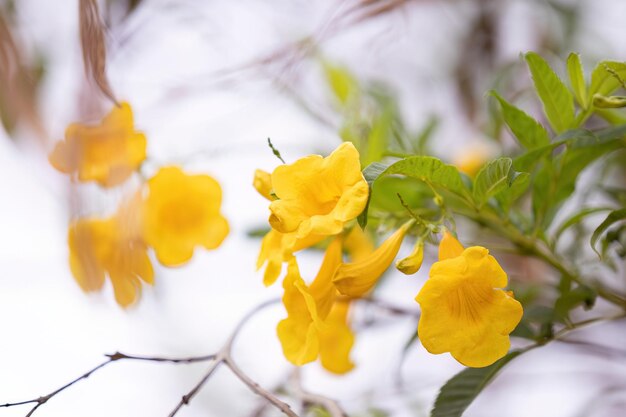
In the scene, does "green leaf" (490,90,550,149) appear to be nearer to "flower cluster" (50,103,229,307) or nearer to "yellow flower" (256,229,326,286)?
"yellow flower" (256,229,326,286)

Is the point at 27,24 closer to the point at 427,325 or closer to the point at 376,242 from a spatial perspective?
the point at 376,242

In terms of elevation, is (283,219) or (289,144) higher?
(283,219)

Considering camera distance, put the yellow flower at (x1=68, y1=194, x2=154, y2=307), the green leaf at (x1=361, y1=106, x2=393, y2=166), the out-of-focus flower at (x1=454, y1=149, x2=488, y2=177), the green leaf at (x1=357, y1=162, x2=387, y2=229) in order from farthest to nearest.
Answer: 1. the out-of-focus flower at (x1=454, y1=149, x2=488, y2=177)
2. the green leaf at (x1=361, y1=106, x2=393, y2=166)
3. the yellow flower at (x1=68, y1=194, x2=154, y2=307)
4. the green leaf at (x1=357, y1=162, x2=387, y2=229)

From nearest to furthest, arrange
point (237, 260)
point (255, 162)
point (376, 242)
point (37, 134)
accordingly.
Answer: point (37, 134) < point (376, 242) < point (255, 162) < point (237, 260)

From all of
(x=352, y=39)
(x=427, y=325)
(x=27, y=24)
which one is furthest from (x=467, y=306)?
(x=352, y=39)

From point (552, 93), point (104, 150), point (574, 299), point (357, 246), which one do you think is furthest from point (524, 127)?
point (104, 150)

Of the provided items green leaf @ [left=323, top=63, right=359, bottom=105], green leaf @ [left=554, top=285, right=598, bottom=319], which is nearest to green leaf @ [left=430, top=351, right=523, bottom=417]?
green leaf @ [left=554, top=285, right=598, bottom=319]
